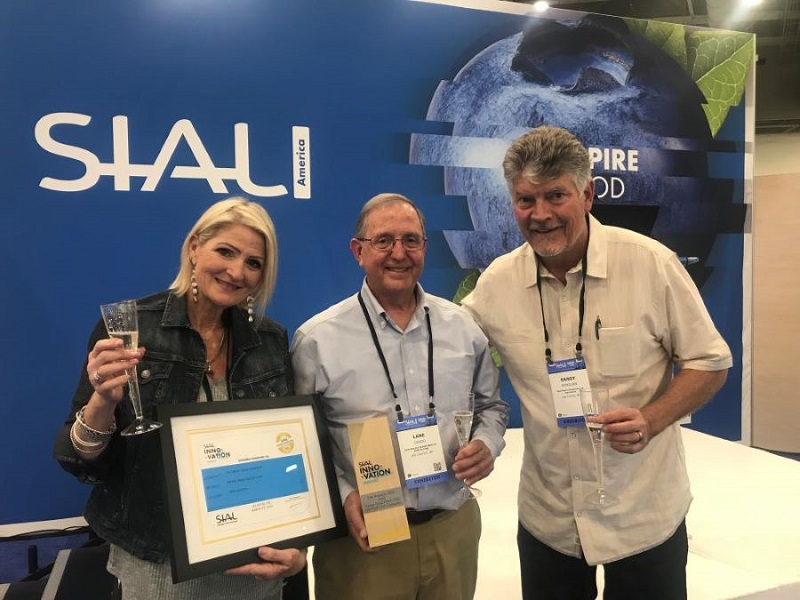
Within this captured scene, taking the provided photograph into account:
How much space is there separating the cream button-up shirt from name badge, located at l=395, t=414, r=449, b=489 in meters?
0.42

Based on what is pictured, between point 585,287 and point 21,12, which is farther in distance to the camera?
point 21,12

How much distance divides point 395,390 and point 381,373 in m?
0.06

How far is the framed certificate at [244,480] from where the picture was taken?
1.23m

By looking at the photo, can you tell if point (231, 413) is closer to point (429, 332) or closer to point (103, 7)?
point (429, 332)

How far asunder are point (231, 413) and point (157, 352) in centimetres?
22

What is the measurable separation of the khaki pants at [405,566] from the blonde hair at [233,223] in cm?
73

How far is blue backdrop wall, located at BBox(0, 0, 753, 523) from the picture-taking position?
9.82ft

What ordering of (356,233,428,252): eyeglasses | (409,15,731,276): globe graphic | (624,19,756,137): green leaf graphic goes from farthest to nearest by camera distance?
1. (624,19,756,137): green leaf graphic
2. (409,15,731,276): globe graphic
3. (356,233,428,252): eyeglasses

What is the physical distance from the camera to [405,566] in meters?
1.59

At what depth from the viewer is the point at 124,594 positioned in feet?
4.42

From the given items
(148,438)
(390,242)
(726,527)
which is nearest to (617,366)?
(390,242)

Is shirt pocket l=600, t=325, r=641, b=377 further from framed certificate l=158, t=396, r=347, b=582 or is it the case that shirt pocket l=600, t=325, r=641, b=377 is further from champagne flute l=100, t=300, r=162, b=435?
champagne flute l=100, t=300, r=162, b=435

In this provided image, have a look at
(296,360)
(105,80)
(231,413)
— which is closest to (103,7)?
(105,80)

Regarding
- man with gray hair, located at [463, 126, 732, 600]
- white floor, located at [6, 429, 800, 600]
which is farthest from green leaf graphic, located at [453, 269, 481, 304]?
man with gray hair, located at [463, 126, 732, 600]
